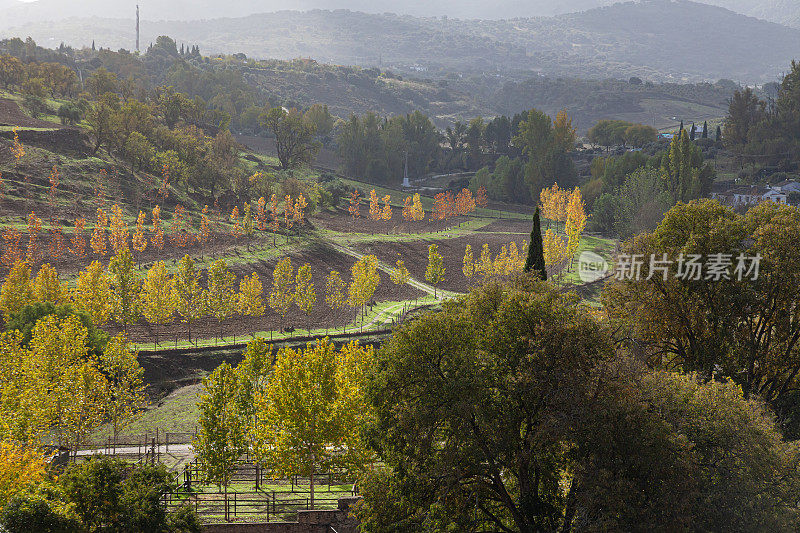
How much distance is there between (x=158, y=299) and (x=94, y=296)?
17.3 feet

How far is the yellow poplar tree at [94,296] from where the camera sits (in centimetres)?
5219

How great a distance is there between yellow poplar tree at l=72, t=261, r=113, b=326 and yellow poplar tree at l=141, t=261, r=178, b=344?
313 cm

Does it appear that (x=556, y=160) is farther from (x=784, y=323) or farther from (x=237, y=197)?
(x=784, y=323)

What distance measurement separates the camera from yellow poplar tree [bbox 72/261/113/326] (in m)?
52.2

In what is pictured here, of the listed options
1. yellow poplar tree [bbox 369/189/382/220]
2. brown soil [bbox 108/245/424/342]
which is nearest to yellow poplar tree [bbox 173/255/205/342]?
brown soil [bbox 108/245/424/342]

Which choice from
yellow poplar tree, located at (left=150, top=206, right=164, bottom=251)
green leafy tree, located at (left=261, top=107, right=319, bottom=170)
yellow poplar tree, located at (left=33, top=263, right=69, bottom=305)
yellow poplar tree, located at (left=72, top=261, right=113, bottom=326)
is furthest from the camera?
green leafy tree, located at (left=261, top=107, right=319, bottom=170)

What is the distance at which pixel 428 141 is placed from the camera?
165 meters

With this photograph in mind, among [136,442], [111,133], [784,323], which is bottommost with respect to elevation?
[136,442]

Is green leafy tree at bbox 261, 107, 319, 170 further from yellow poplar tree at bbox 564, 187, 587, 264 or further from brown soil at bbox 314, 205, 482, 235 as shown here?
yellow poplar tree at bbox 564, 187, 587, 264

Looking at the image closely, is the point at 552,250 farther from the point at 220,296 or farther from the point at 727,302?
the point at 727,302

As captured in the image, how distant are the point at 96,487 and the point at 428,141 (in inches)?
5848

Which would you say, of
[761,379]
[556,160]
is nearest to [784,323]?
[761,379]

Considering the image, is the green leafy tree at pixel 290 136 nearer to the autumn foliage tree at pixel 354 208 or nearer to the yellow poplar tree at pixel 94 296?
the autumn foliage tree at pixel 354 208

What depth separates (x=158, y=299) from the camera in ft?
185
